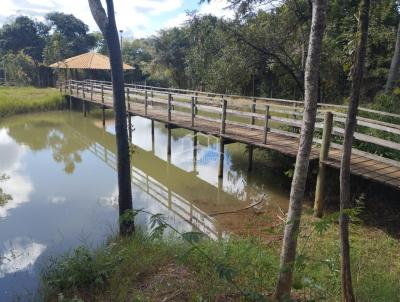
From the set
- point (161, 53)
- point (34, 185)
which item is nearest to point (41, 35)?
point (161, 53)

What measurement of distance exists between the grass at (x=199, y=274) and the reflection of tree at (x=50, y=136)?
22.7 feet

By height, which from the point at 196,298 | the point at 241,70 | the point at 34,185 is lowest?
the point at 34,185

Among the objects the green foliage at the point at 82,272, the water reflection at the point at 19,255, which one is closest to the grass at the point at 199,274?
the green foliage at the point at 82,272

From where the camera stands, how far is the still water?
6.23 metres

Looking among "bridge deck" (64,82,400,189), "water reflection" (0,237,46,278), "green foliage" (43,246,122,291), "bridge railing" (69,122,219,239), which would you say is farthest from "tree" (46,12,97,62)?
"green foliage" (43,246,122,291)

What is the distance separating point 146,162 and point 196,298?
8778mm

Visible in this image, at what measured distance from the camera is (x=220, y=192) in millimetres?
8812

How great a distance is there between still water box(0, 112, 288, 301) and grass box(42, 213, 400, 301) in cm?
92

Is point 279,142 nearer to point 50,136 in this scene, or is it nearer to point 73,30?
point 50,136

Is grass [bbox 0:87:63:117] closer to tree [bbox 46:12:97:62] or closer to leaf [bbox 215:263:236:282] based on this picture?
tree [bbox 46:12:97:62]

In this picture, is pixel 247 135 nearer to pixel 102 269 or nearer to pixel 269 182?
pixel 269 182

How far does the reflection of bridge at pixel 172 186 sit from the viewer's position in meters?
7.44

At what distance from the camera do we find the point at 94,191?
9039mm

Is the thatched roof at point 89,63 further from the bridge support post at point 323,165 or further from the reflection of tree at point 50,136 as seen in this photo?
the bridge support post at point 323,165
